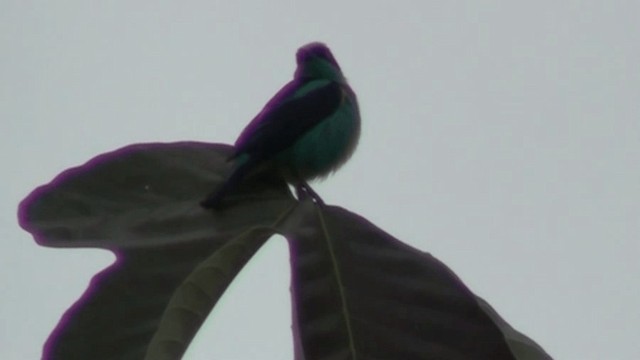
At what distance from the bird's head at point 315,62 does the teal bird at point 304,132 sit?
0.04 feet

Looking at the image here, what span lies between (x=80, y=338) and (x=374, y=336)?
0.93 feet

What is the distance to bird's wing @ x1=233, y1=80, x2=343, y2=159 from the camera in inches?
91.0

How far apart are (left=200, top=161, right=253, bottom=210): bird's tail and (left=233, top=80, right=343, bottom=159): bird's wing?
0.64 meters

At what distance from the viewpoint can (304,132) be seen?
8.15 ft

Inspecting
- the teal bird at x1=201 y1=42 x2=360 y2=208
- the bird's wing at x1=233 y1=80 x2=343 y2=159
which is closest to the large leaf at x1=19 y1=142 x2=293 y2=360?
the teal bird at x1=201 y1=42 x2=360 y2=208

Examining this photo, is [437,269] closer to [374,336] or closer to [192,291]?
[374,336]

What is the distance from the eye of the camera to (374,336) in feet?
3.73

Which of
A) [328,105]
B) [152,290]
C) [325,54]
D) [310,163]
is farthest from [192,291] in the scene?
[325,54]

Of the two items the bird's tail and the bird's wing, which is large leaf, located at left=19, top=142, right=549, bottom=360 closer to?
the bird's tail

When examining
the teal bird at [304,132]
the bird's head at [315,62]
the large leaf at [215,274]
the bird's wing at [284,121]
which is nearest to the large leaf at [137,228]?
the large leaf at [215,274]

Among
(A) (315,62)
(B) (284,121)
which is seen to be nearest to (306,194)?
(B) (284,121)

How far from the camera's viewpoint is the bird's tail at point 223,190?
1.27 m

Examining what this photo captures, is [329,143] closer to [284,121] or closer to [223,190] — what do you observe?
[284,121]

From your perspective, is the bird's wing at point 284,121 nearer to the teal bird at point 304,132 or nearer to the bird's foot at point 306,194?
the teal bird at point 304,132
